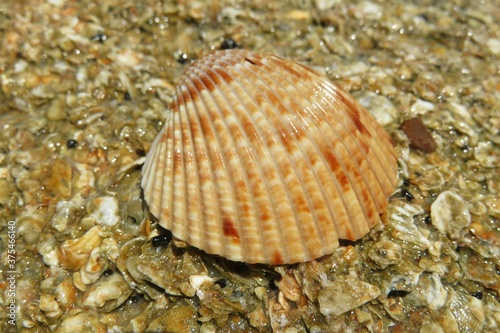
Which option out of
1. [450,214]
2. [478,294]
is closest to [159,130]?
[450,214]

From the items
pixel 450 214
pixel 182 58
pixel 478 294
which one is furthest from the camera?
pixel 182 58

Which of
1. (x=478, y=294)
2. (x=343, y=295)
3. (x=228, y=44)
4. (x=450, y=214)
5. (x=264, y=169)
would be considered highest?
(x=228, y=44)

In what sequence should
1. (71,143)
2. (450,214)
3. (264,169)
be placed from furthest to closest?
(71,143), (450,214), (264,169)

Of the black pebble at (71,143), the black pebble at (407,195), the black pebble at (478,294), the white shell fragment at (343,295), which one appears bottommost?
the black pebble at (478,294)

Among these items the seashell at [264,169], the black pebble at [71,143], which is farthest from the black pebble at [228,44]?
the black pebble at [71,143]

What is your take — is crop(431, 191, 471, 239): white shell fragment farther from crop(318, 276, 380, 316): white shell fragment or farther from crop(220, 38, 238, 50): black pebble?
crop(220, 38, 238, 50): black pebble

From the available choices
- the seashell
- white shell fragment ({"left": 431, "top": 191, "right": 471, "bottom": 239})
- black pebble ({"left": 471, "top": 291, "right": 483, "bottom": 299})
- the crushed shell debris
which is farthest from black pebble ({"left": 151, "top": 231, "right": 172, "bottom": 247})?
black pebble ({"left": 471, "top": 291, "right": 483, "bottom": 299})

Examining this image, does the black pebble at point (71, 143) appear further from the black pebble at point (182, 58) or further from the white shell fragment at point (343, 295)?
the white shell fragment at point (343, 295)

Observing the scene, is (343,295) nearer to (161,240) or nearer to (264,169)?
(264,169)

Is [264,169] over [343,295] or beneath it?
over
